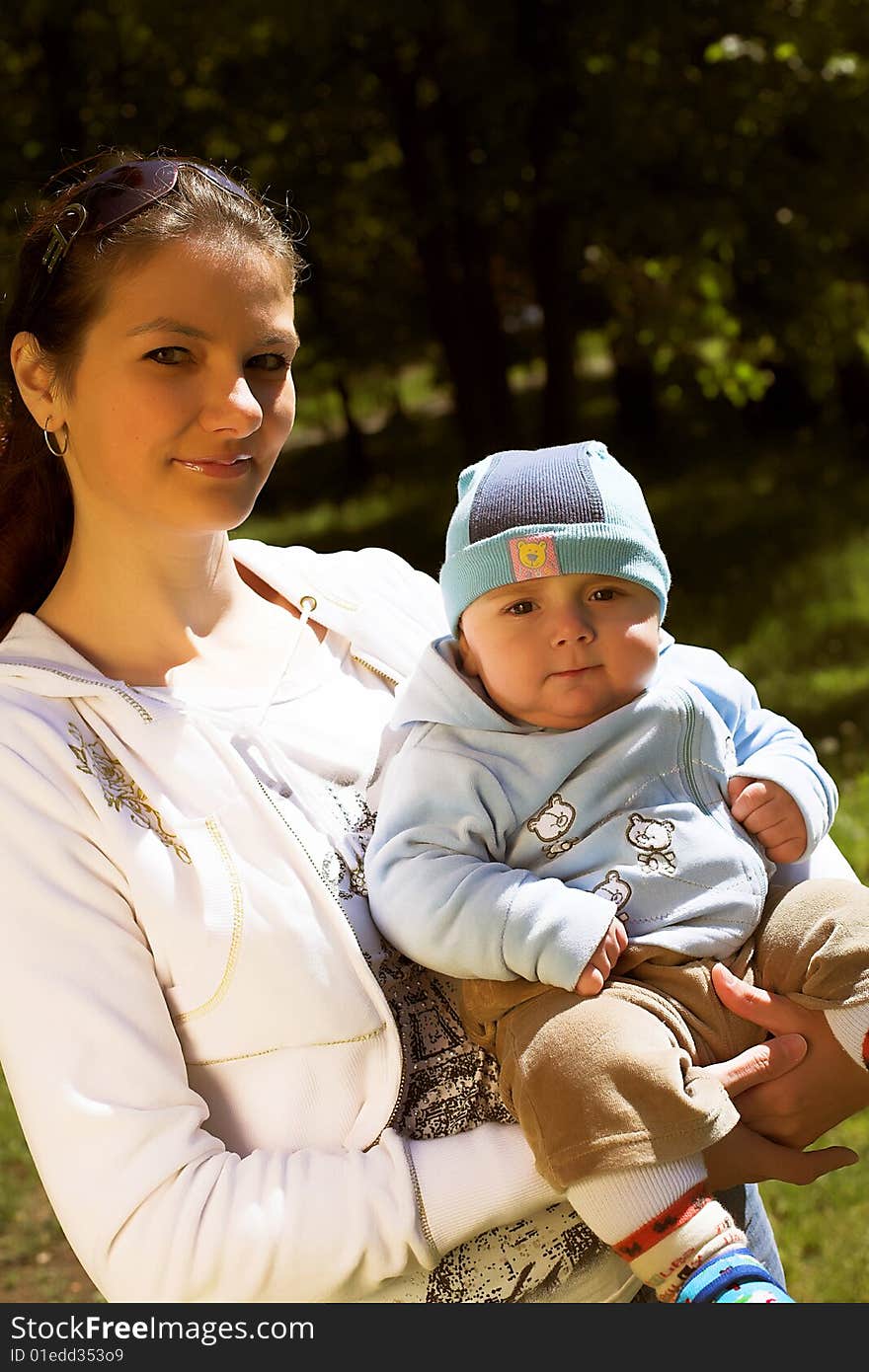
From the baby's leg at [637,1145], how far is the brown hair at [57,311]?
3.61ft

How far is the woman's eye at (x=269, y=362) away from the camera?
7.52 ft

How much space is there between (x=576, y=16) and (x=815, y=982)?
953 cm

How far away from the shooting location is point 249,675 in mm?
2432

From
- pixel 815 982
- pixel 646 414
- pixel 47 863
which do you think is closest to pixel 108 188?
pixel 47 863

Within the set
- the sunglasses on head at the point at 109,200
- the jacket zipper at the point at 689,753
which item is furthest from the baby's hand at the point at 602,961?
the sunglasses on head at the point at 109,200

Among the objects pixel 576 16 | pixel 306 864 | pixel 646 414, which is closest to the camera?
pixel 306 864

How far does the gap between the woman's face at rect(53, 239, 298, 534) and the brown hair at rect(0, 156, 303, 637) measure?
0.11 feet

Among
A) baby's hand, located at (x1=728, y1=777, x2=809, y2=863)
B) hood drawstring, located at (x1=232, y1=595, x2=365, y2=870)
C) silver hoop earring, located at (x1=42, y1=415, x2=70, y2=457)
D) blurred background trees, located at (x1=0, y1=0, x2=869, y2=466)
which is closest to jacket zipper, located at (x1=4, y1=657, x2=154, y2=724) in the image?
hood drawstring, located at (x1=232, y1=595, x2=365, y2=870)

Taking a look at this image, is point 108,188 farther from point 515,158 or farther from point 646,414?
point 646,414

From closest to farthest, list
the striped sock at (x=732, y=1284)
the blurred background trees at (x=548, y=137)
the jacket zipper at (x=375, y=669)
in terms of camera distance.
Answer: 1. the striped sock at (x=732, y=1284)
2. the jacket zipper at (x=375, y=669)
3. the blurred background trees at (x=548, y=137)

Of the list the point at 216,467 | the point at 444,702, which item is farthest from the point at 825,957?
the point at 216,467

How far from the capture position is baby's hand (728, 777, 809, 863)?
222 centimetres

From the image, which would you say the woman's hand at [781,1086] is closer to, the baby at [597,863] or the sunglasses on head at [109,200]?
the baby at [597,863]

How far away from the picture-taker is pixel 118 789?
207 cm
